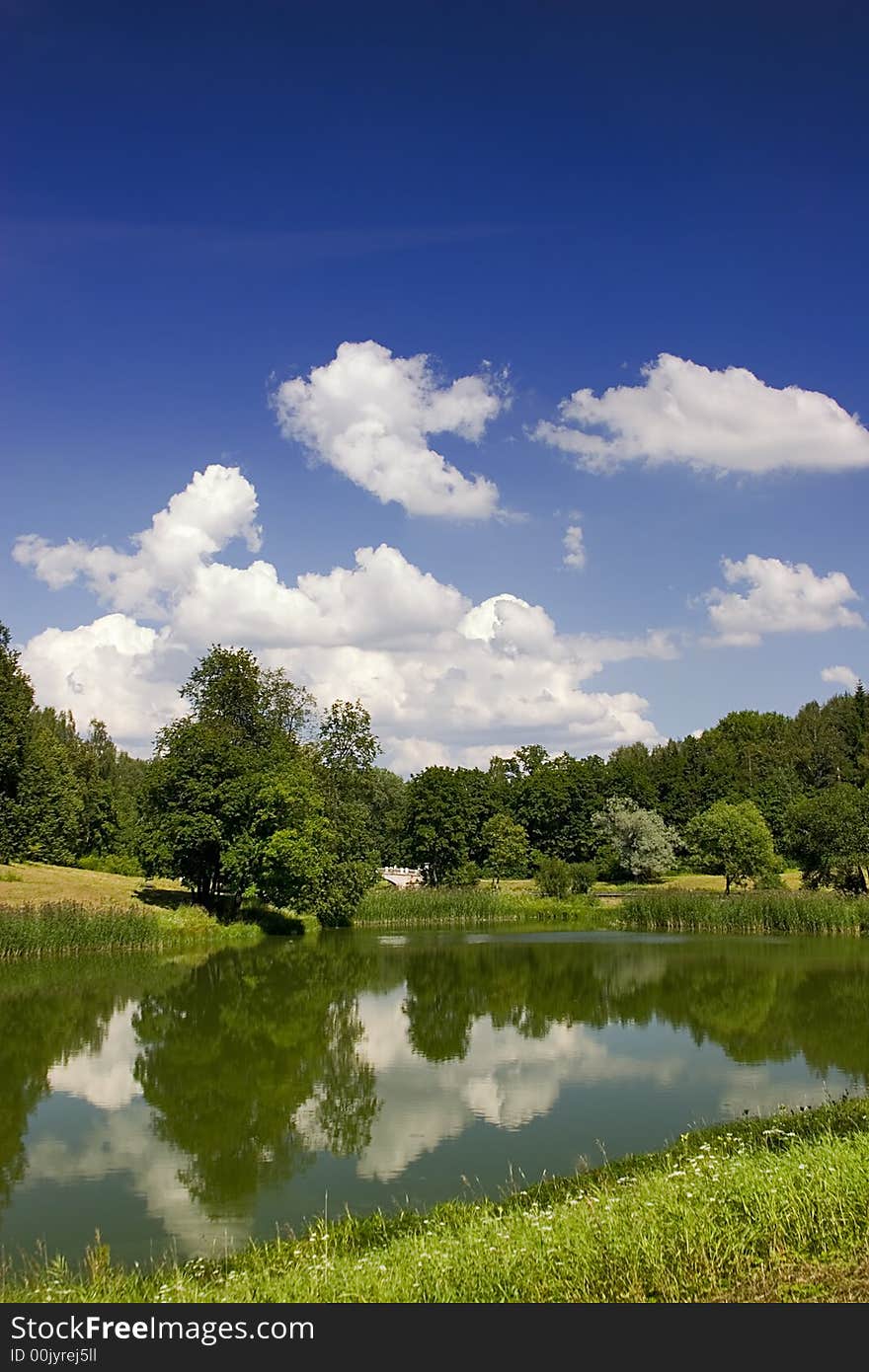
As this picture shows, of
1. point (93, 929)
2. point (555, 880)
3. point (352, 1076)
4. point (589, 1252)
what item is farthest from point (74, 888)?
point (589, 1252)

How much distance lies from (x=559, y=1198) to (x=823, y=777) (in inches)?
4141

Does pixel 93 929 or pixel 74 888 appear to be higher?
pixel 74 888

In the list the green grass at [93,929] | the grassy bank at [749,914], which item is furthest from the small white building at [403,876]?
the green grass at [93,929]

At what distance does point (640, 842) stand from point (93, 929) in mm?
48873

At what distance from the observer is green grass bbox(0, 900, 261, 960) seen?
3562 cm

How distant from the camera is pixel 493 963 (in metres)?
38.0

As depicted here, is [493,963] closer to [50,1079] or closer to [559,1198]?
[50,1079]

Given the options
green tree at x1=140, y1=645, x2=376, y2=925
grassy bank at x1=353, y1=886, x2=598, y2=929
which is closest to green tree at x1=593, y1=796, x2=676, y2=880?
grassy bank at x1=353, y1=886, x2=598, y2=929

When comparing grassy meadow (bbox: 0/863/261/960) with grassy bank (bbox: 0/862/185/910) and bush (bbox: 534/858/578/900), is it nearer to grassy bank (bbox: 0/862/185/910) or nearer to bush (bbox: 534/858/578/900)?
grassy bank (bbox: 0/862/185/910)

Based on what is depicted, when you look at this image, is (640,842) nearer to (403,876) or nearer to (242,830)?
(403,876)

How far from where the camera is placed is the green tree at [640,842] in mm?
76688

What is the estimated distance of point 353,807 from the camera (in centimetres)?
5978

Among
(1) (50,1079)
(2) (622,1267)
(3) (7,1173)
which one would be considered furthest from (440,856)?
(2) (622,1267)

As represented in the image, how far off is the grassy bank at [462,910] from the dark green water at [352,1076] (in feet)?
62.0
